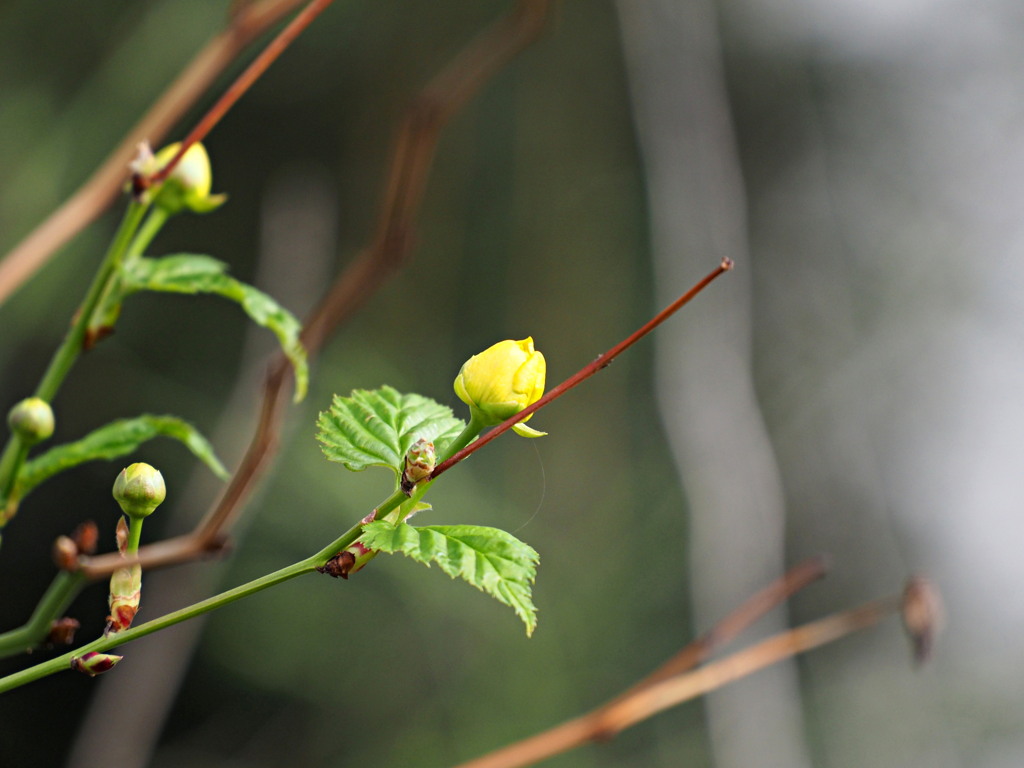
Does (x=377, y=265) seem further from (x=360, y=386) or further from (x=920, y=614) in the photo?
(x=360, y=386)

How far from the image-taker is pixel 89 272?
1.44 meters

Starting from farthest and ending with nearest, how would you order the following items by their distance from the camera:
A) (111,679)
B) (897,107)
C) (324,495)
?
1. (897,107)
2. (324,495)
3. (111,679)

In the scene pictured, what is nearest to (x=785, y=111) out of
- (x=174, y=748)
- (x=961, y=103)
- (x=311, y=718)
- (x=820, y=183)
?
(x=820, y=183)

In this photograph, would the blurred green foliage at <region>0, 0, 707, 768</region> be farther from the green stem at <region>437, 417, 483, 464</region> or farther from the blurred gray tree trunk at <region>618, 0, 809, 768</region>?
the green stem at <region>437, 417, 483, 464</region>

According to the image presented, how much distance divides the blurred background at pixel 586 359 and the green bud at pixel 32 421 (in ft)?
2.46

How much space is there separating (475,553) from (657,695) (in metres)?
0.30

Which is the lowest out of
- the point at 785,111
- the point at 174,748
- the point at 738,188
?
the point at 174,748

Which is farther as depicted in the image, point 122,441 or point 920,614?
point 920,614

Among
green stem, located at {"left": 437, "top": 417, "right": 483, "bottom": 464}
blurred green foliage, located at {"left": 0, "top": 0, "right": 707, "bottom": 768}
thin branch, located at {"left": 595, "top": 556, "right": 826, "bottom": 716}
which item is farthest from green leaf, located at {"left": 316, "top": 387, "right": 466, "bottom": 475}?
blurred green foliage, located at {"left": 0, "top": 0, "right": 707, "bottom": 768}

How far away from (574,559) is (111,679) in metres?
0.94

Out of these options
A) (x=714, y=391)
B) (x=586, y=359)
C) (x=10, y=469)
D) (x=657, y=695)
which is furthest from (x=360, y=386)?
(x=10, y=469)

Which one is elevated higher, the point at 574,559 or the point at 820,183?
the point at 820,183

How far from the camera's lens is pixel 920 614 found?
0.53 meters

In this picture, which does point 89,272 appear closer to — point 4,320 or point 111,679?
point 4,320
